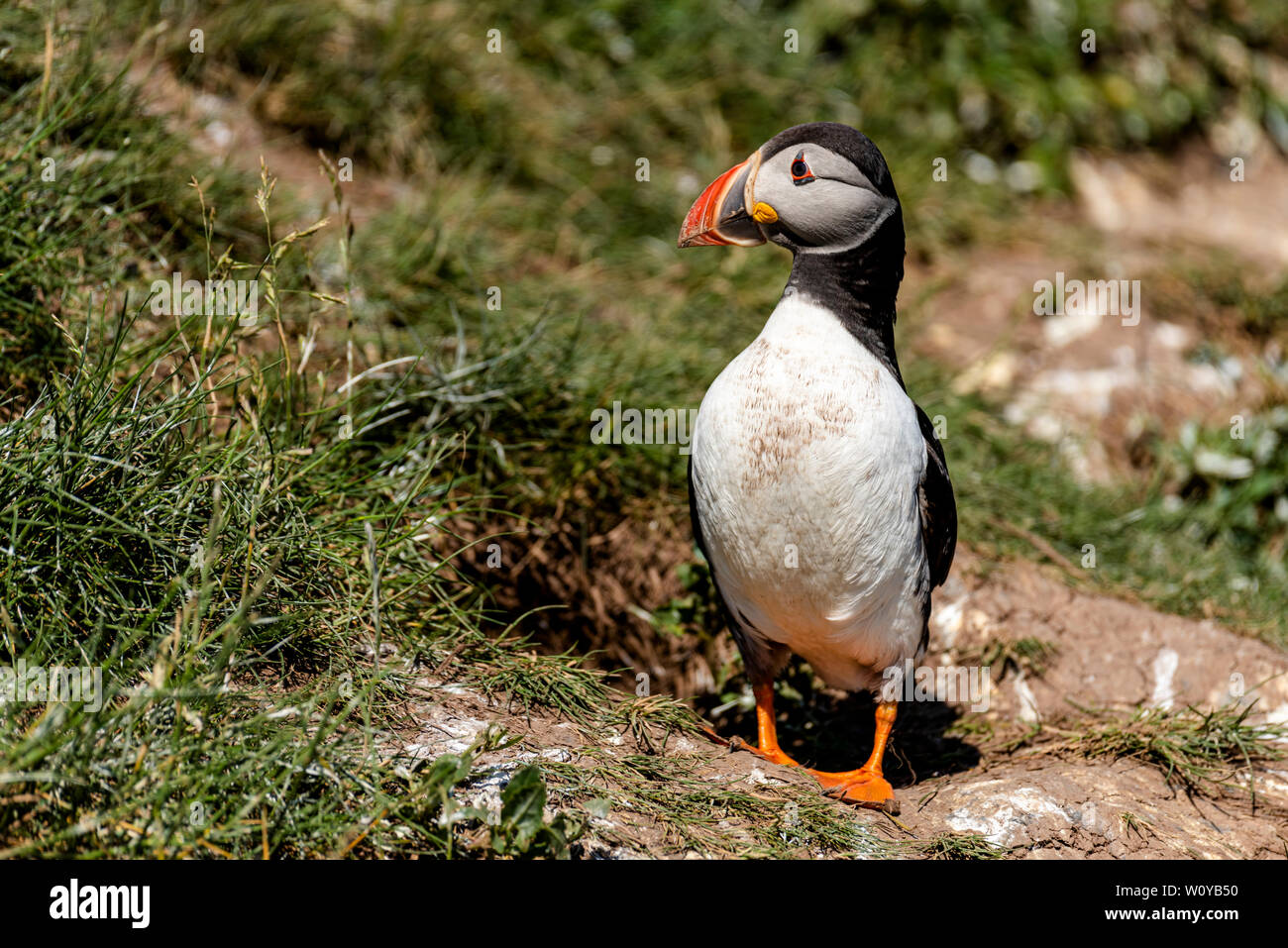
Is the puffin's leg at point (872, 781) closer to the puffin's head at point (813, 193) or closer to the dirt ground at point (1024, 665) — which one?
the dirt ground at point (1024, 665)

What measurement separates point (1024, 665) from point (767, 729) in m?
1.40

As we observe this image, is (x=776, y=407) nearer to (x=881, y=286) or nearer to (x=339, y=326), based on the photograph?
(x=881, y=286)

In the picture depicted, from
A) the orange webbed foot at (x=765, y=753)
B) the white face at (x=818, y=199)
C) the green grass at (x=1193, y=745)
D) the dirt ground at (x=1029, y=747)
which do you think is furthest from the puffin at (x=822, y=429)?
the green grass at (x=1193, y=745)

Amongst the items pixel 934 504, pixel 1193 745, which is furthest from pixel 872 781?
pixel 1193 745

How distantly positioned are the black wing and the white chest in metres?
0.07

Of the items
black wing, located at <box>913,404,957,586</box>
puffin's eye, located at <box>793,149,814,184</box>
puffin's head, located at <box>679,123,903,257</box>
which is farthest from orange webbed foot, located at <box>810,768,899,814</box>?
puffin's eye, located at <box>793,149,814,184</box>

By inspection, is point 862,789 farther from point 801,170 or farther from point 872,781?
point 801,170

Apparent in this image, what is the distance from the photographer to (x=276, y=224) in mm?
5254

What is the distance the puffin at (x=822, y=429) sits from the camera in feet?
10.7

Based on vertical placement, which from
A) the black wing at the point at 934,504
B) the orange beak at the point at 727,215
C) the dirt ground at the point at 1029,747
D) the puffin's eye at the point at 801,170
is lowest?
the dirt ground at the point at 1029,747

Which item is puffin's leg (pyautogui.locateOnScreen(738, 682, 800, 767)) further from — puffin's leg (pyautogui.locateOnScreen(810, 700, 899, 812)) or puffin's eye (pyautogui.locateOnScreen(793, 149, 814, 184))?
puffin's eye (pyautogui.locateOnScreen(793, 149, 814, 184))

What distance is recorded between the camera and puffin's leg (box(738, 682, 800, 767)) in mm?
3643

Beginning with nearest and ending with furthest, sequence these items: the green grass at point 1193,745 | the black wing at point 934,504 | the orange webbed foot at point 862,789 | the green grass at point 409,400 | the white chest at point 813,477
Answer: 1. the green grass at point 409,400
2. the white chest at point 813,477
3. the orange webbed foot at point 862,789
4. the black wing at point 934,504
5. the green grass at point 1193,745
